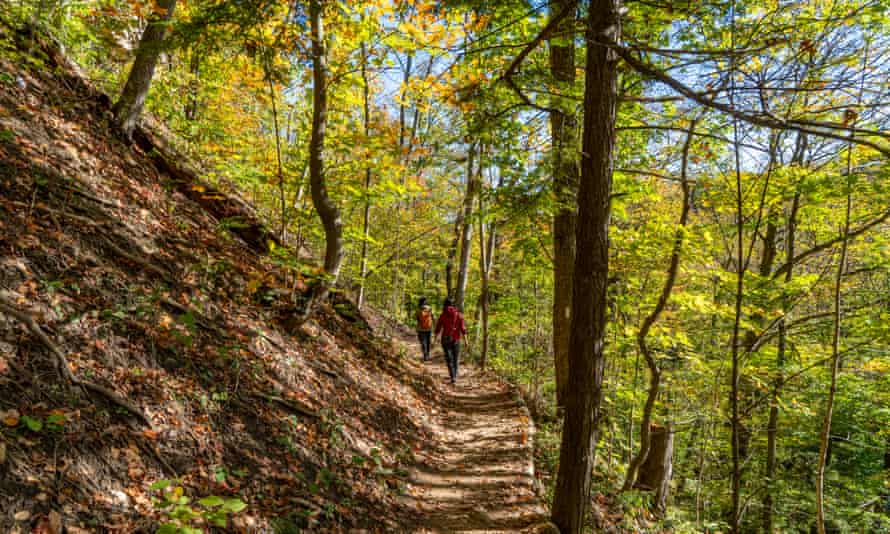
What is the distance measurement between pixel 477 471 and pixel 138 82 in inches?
294

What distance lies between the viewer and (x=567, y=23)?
14.8 feet

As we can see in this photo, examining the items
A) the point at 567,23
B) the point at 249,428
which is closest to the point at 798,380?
the point at 567,23

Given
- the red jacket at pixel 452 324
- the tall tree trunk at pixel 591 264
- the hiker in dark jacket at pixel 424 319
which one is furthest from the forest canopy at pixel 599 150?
the red jacket at pixel 452 324

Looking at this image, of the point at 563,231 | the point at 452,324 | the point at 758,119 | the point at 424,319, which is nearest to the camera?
the point at 758,119

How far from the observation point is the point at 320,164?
608 cm

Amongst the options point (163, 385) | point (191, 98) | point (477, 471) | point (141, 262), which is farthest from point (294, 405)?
point (191, 98)

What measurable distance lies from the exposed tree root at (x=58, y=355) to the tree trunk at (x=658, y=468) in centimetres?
794

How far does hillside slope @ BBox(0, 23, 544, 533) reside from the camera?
2732mm

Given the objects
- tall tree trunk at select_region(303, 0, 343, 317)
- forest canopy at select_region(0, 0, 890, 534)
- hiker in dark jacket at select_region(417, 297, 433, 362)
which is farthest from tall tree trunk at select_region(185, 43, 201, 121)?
hiker in dark jacket at select_region(417, 297, 433, 362)

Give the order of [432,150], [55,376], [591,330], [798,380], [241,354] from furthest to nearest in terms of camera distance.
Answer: [798,380] < [432,150] < [241,354] < [591,330] < [55,376]

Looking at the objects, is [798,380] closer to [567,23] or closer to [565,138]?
[565,138]

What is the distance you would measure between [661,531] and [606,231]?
5351mm

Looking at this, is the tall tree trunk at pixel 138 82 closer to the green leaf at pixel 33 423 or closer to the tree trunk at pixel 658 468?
the green leaf at pixel 33 423

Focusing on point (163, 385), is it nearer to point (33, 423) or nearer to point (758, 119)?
point (33, 423)
